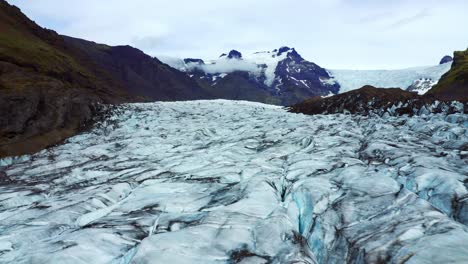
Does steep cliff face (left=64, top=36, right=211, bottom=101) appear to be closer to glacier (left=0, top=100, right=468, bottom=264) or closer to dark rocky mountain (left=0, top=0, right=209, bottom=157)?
dark rocky mountain (left=0, top=0, right=209, bottom=157)

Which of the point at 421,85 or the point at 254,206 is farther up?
the point at 421,85

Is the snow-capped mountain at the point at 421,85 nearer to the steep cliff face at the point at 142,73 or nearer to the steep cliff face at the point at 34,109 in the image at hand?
the steep cliff face at the point at 142,73

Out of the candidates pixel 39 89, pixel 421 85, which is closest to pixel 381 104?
pixel 39 89

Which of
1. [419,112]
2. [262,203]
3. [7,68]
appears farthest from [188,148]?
[7,68]

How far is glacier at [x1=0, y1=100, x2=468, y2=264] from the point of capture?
23.1 feet

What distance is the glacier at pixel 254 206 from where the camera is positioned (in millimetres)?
7027

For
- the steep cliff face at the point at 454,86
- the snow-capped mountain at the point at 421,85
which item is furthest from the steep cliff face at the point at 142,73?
the steep cliff face at the point at 454,86

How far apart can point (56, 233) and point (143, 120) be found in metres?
29.5

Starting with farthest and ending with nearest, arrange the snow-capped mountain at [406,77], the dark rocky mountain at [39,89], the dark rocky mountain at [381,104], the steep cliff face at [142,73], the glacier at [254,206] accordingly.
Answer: the steep cliff face at [142,73]
the snow-capped mountain at [406,77]
the dark rocky mountain at [381,104]
the dark rocky mountain at [39,89]
the glacier at [254,206]

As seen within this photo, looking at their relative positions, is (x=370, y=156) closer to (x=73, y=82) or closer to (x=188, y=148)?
(x=188, y=148)

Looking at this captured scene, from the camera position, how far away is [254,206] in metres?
9.63

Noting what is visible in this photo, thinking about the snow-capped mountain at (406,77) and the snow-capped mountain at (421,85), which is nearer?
the snow-capped mountain at (421,85)

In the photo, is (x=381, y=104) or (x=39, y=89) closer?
(x=39, y=89)

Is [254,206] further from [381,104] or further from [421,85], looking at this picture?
[421,85]
